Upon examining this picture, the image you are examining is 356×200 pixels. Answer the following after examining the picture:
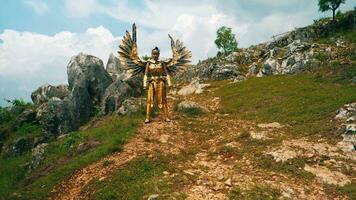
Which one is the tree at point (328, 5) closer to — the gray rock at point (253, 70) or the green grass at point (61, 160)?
the gray rock at point (253, 70)

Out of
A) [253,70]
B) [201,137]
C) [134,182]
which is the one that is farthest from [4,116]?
[134,182]

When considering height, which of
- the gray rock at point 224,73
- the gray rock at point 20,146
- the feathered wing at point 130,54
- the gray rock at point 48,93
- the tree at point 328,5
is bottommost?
the gray rock at point 20,146

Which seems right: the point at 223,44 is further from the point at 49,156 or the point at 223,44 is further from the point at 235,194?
the point at 235,194

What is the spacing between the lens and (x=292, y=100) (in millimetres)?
29531

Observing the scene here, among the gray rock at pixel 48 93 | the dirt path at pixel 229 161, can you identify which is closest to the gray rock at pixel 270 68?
the dirt path at pixel 229 161

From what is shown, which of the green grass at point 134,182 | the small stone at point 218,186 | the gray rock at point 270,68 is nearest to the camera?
the small stone at point 218,186

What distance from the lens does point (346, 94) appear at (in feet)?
92.5

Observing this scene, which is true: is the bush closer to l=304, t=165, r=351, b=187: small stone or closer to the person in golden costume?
the person in golden costume

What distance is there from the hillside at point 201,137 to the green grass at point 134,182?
5 centimetres

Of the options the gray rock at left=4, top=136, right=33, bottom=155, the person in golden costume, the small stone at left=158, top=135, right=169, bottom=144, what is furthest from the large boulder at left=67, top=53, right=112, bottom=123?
the small stone at left=158, top=135, right=169, bottom=144

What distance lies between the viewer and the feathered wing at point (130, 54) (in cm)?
2617

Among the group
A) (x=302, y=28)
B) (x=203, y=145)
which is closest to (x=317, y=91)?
(x=203, y=145)

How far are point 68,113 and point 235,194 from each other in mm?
21718

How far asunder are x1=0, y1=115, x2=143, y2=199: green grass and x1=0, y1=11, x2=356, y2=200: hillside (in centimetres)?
8
